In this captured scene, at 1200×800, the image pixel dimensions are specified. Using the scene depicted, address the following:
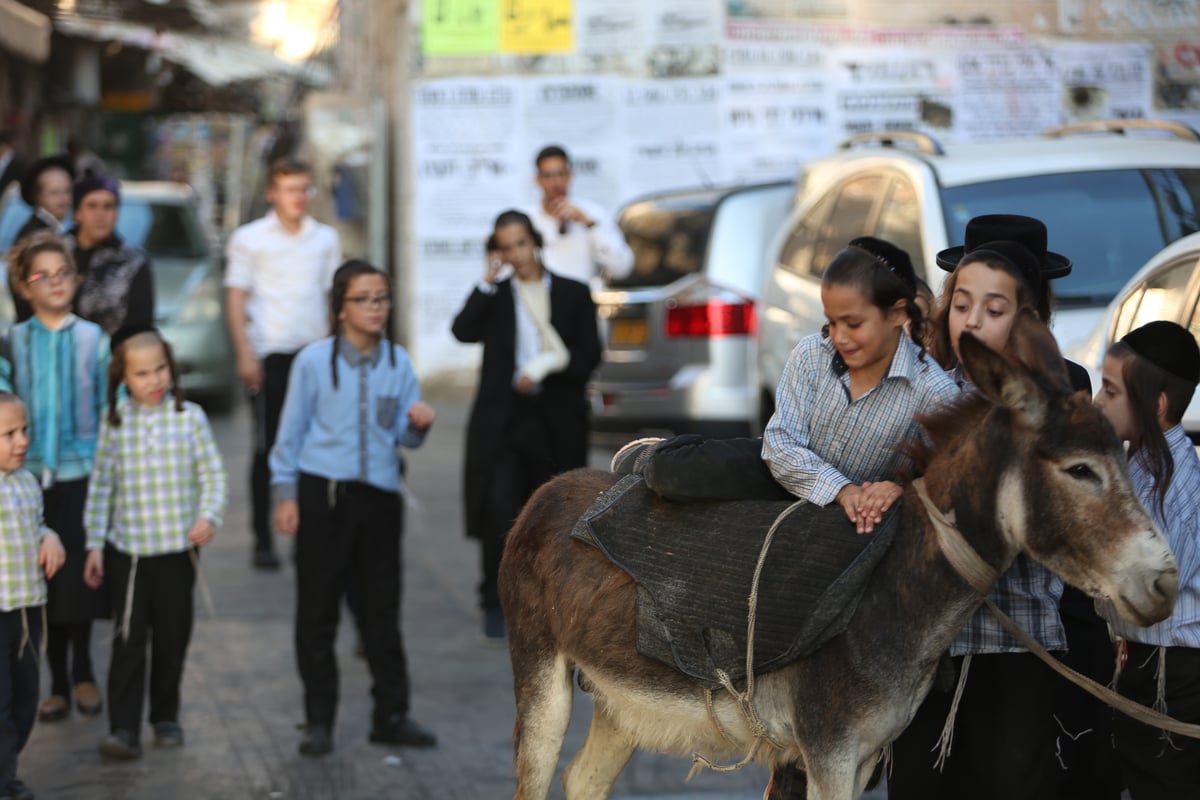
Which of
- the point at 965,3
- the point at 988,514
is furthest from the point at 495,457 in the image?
the point at 965,3

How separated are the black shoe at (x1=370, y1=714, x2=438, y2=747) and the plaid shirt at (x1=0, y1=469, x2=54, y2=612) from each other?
1.42 metres

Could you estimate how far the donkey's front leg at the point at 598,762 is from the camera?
15.2 feet

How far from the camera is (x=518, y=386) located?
808 centimetres

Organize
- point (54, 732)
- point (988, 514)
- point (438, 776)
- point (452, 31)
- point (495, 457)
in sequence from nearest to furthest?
point (988, 514) < point (438, 776) < point (54, 732) < point (495, 457) < point (452, 31)

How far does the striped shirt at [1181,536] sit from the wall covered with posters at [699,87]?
11.6 m

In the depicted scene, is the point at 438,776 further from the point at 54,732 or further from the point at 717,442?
the point at 717,442

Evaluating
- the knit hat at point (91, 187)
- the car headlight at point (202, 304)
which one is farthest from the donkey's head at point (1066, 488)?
the car headlight at point (202, 304)

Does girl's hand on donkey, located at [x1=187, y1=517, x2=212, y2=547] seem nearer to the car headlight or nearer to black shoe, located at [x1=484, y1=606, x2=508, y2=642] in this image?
black shoe, located at [x1=484, y1=606, x2=508, y2=642]

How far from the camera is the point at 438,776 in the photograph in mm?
6160

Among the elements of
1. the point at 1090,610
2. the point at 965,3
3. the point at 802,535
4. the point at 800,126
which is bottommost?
the point at 1090,610

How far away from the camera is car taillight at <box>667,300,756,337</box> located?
35.1 ft

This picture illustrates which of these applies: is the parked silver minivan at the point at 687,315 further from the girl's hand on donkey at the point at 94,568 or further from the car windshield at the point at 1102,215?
the girl's hand on donkey at the point at 94,568

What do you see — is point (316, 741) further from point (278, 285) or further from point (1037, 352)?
point (1037, 352)

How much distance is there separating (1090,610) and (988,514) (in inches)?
38.5
